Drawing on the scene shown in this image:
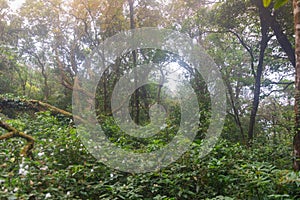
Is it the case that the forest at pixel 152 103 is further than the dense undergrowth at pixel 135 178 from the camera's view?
Yes

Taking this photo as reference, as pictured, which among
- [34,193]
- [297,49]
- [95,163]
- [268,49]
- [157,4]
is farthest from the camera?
[157,4]

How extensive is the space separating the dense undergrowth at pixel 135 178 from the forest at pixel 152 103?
15 millimetres

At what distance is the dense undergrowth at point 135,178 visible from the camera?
2.33 metres

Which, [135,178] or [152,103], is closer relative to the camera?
[135,178]

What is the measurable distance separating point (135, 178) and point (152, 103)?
739 cm

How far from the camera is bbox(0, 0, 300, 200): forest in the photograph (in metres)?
2.80

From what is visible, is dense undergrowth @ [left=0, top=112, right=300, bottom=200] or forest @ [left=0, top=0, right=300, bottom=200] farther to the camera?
forest @ [left=0, top=0, right=300, bottom=200]

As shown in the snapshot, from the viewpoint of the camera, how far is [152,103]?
1032cm

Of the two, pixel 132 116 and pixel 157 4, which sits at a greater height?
pixel 157 4

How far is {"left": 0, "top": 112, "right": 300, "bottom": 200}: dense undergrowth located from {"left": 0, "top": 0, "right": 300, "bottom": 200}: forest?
0.05 feet

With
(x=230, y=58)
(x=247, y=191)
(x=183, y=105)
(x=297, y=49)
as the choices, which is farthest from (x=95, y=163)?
(x=230, y=58)

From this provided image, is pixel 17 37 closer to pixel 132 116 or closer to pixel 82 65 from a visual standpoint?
pixel 82 65

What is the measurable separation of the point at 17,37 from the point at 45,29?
54.7 inches

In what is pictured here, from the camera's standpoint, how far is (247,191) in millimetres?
2611
